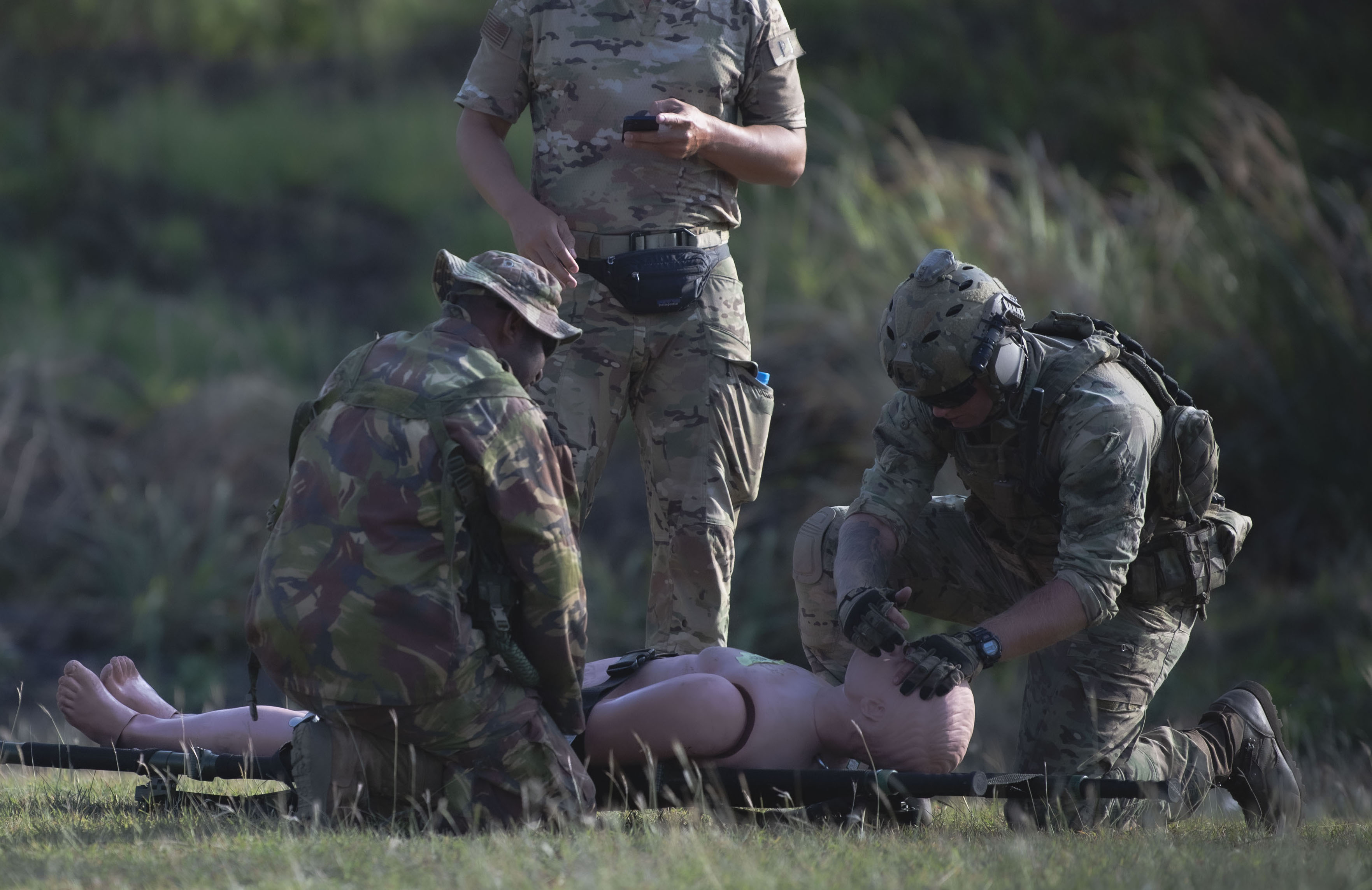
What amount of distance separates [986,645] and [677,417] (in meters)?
1.19

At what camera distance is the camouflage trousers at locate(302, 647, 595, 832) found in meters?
3.30

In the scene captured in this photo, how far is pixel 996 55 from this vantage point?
12000 mm

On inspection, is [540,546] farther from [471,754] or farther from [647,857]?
[647,857]

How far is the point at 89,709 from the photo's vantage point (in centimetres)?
393

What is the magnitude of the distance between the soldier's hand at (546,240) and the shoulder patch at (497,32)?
56cm

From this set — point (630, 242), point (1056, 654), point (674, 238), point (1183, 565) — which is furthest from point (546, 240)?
point (1183, 565)

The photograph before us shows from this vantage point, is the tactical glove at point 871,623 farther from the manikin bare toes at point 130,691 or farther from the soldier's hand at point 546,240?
the manikin bare toes at point 130,691

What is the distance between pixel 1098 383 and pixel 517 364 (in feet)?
5.22

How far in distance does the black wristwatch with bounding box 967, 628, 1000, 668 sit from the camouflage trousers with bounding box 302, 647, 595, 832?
1.02 meters

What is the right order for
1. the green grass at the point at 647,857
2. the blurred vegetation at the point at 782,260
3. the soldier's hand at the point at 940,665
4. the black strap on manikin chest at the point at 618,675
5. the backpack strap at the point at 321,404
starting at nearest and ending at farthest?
the green grass at the point at 647,857
the backpack strap at the point at 321,404
the soldier's hand at the point at 940,665
the black strap on manikin chest at the point at 618,675
the blurred vegetation at the point at 782,260

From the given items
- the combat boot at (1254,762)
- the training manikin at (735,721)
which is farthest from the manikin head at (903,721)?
the combat boot at (1254,762)

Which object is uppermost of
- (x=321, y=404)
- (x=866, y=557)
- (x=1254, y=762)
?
(x=321, y=404)

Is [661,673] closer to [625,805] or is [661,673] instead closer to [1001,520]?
[625,805]

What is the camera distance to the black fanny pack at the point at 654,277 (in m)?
4.13
